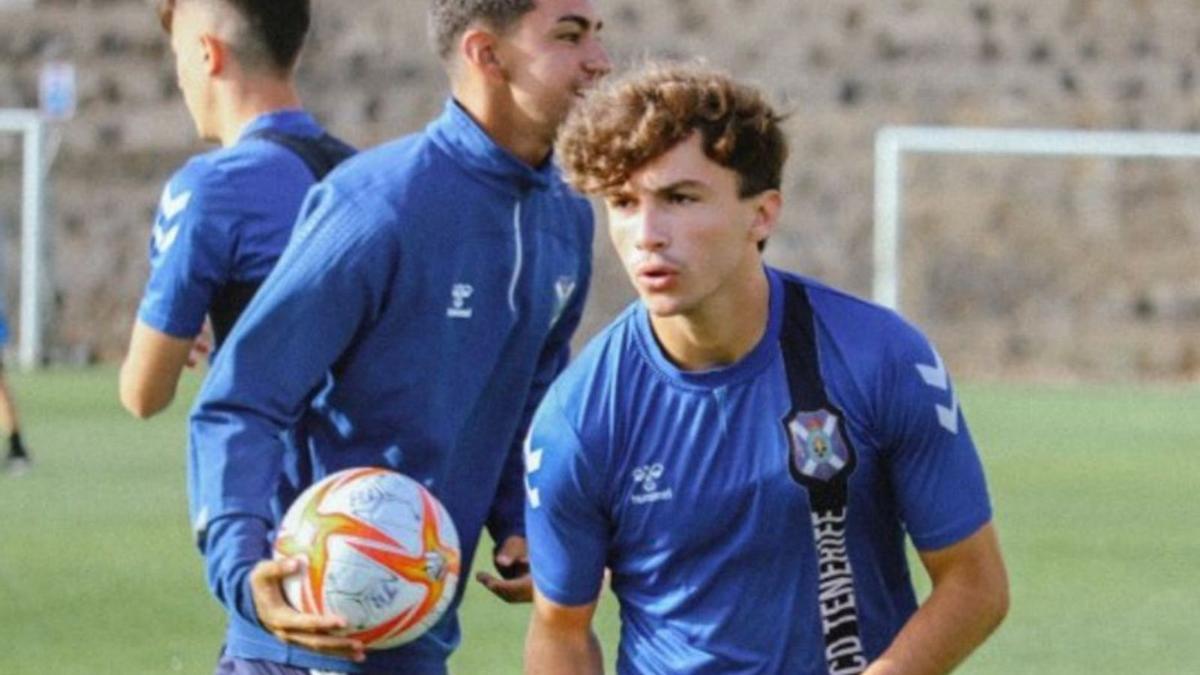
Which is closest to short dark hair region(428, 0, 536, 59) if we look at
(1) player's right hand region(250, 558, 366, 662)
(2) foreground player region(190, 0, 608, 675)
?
(2) foreground player region(190, 0, 608, 675)

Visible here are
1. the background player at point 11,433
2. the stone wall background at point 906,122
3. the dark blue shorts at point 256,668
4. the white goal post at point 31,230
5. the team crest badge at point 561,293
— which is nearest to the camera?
the dark blue shorts at point 256,668

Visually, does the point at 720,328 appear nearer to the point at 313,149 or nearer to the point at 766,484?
the point at 766,484

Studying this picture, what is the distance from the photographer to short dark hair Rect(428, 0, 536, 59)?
5387 mm

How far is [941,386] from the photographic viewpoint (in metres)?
4.61

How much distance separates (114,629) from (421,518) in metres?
4.80

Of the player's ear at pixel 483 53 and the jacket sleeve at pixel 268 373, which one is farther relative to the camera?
the player's ear at pixel 483 53

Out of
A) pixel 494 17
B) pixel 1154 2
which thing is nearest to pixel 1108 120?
pixel 1154 2

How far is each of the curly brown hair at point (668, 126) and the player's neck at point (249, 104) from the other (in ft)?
3.39

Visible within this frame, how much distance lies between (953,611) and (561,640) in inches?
24.3

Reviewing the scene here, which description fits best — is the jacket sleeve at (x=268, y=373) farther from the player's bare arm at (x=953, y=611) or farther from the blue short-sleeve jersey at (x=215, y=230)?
the player's bare arm at (x=953, y=611)

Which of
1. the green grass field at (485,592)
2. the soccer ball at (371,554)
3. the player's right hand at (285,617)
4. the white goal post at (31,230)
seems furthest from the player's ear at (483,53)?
the white goal post at (31,230)

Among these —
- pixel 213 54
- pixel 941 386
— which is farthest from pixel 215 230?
pixel 941 386

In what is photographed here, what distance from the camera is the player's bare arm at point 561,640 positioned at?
15.7ft

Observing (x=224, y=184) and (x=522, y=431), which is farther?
(x=522, y=431)
